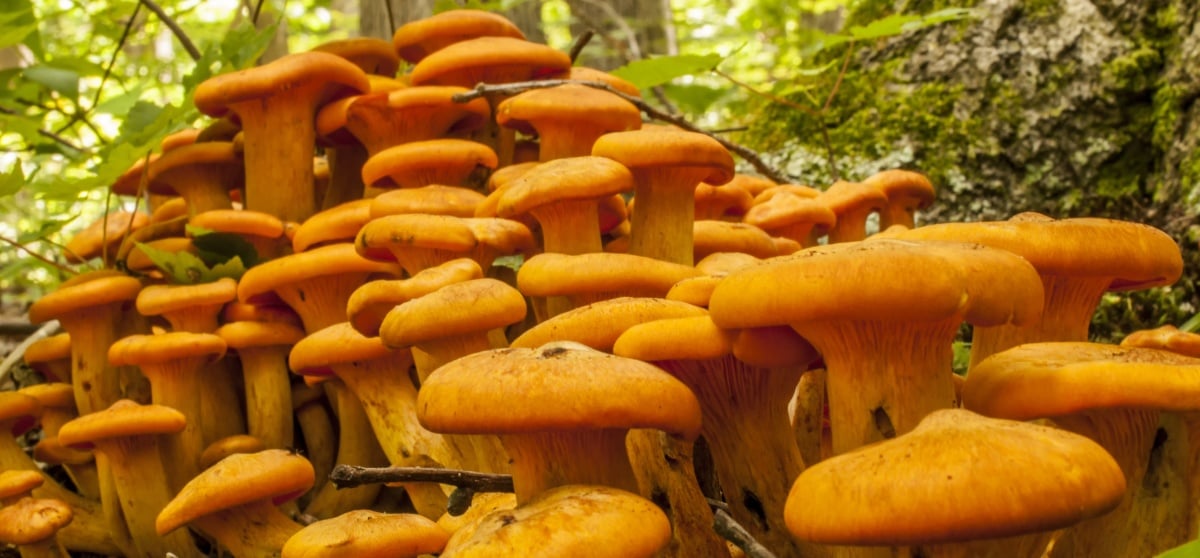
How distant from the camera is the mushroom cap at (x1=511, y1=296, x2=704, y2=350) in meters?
2.32

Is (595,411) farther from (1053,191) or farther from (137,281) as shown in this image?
(1053,191)

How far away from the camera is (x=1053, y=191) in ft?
15.9

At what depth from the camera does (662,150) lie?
3.06m

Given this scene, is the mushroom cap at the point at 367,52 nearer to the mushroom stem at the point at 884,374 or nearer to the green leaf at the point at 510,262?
the green leaf at the point at 510,262

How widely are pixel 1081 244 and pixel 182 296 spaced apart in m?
3.18

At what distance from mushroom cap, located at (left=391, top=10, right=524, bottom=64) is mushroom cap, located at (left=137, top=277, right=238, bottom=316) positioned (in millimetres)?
1519

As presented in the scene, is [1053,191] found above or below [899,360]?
below

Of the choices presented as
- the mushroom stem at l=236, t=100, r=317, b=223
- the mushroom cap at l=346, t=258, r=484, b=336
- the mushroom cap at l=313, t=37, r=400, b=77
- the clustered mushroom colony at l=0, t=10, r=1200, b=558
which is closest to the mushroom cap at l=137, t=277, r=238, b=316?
the clustered mushroom colony at l=0, t=10, r=1200, b=558

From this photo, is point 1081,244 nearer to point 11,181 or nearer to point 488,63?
point 488,63

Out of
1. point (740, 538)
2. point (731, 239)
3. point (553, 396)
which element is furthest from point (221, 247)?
point (740, 538)

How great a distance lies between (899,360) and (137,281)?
10.8 ft

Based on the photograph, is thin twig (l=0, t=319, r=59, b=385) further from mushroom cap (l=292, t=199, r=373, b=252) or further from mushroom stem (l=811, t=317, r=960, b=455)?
mushroom stem (l=811, t=317, r=960, b=455)

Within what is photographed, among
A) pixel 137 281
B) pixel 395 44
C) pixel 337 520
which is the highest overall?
pixel 395 44

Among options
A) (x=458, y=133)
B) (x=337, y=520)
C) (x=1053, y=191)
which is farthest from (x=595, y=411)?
(x=1053, y=191)
